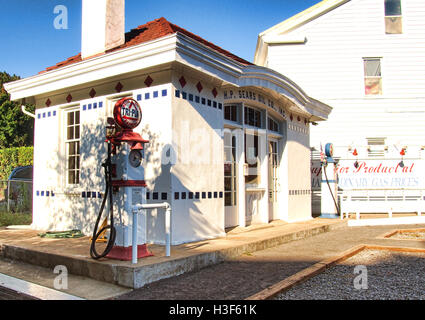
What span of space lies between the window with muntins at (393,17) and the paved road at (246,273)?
1123 cm

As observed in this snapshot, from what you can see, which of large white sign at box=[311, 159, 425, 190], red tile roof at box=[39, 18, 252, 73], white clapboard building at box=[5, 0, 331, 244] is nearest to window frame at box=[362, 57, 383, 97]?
large white sign at box=[311, 159, 425, 190]

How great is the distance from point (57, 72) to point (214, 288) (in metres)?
5.77

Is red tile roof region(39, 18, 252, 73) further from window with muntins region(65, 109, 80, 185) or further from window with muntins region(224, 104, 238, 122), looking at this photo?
window with muntins region(224, 104, 238, 122)

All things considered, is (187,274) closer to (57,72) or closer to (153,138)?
(153,138)

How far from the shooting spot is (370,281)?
5309 millimetres

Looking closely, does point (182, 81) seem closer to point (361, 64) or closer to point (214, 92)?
point (214, 92)

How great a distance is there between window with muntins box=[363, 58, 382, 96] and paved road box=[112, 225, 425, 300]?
9.45 meters

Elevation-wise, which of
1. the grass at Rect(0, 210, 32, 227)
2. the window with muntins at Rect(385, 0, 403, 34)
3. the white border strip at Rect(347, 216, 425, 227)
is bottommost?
the white border strip at Rect(347, 216, 425, 227)

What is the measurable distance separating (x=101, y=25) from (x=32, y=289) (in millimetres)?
5624

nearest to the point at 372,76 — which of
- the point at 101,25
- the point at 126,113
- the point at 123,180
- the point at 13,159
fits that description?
the point at 101,25

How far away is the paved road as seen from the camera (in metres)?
4.84

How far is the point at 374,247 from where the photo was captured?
7730 mm

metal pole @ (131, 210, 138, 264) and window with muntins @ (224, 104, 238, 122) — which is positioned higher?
window with muntins @ (224, 104, 238, 122)

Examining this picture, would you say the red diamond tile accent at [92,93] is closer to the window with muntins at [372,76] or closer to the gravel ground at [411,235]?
the gravel ground at [411,235]
